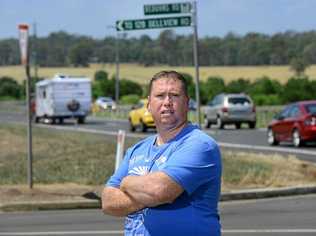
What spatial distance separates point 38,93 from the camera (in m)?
62.3

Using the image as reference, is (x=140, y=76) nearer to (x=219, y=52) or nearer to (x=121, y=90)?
(x=219, y=52)

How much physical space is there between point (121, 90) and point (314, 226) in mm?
94109

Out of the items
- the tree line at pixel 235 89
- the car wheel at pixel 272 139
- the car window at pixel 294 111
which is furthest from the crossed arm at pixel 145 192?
the tree line at pixel 235 89

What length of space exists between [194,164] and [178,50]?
455 feet

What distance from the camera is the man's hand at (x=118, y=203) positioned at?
4456 millimetres

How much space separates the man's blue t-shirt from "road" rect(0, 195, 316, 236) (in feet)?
24.3

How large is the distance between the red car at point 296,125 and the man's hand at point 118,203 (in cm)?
2424

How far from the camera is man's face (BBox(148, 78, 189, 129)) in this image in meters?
4.59

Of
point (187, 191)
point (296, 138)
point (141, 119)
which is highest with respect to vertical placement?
point (187, 191)

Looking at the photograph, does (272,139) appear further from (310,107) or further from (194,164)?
(194,164)

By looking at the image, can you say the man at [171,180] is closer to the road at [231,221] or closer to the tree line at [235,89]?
the road at [231,221]

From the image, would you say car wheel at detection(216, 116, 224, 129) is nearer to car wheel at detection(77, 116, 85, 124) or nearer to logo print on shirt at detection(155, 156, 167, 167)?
car wheel at detection(77, 116, 85, 124)

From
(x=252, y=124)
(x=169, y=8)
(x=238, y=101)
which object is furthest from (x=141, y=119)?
(x=169, y=8)

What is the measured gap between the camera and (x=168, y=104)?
458cm
